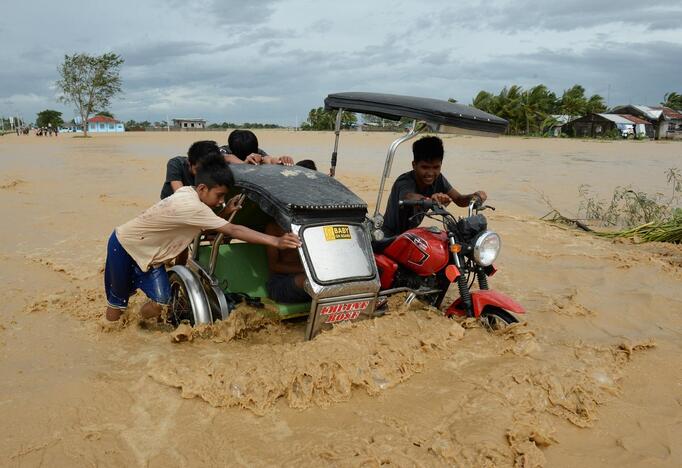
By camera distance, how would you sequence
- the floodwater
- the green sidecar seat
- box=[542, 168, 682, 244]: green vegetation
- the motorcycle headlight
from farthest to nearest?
box=[542, 168, 682, 244]: green vegetation
the green sidecar seat
the motorcycle headlight
the floodwater

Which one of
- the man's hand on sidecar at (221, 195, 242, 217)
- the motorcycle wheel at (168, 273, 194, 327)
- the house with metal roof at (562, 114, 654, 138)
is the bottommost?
the motorcycle wheel at (168, 273, 194, 327)

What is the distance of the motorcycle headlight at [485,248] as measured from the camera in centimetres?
354

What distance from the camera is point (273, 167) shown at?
3963mm

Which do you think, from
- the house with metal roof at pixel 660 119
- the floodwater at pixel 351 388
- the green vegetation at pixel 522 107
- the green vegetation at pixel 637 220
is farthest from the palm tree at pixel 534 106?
the floodwater at pixel 351 388

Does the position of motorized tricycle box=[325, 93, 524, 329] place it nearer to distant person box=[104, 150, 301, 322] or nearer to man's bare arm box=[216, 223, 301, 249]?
man's bare arm box=[216, 223, 301, 249]

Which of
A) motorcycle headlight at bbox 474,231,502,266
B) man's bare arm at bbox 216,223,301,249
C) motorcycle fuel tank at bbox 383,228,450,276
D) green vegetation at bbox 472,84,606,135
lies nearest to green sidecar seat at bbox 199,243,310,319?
man's bare arm at bbox 216,223,301,249

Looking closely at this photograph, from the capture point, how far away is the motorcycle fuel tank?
3.73 metres

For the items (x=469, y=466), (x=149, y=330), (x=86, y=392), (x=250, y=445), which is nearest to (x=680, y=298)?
(x=469, y=466)

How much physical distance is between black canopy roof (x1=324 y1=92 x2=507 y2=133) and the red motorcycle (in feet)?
1.80

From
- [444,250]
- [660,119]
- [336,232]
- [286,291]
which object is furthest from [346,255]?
[660,119]

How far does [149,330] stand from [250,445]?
72.5 inches

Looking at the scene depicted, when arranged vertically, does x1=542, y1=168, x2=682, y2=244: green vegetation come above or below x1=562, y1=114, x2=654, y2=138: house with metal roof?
below

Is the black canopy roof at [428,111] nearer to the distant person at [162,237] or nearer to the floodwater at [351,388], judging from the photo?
the distant person at [162,237]

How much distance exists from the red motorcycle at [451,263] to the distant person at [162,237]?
959 mm
